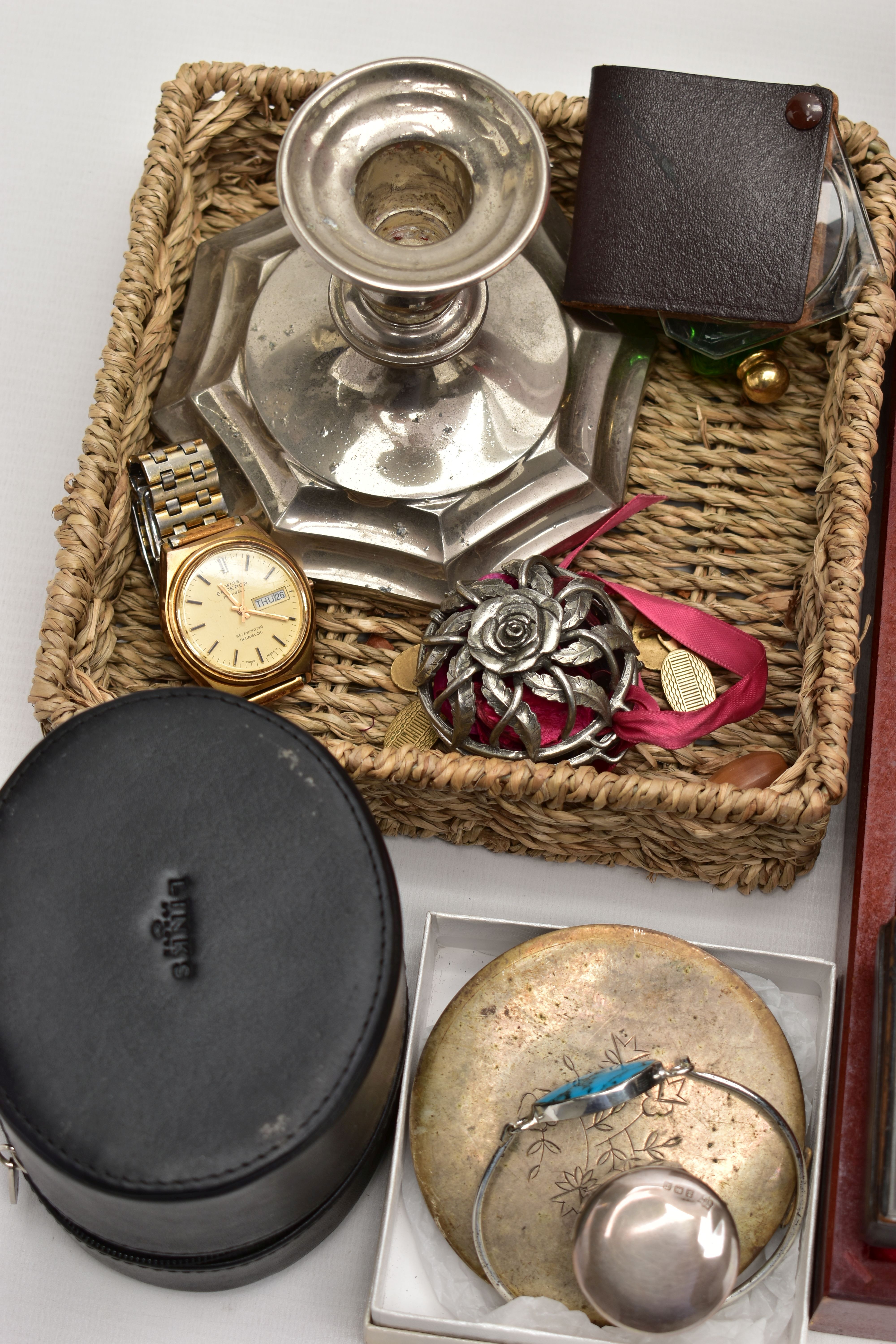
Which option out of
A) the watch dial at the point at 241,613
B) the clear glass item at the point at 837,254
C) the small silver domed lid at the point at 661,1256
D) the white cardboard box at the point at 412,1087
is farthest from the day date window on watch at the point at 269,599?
the small silver domed lid at the point at 661,1256

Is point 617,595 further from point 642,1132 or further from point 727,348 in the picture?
point 642,1132

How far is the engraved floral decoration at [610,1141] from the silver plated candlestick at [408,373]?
15.0 inches

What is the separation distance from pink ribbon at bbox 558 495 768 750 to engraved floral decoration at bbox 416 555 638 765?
20 millimetres

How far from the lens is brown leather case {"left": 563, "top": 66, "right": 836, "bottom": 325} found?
3.01 ft

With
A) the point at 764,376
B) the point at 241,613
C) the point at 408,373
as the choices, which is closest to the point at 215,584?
the point at 241,613

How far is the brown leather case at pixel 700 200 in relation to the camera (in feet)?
3.01

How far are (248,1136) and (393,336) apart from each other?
533 millimetres

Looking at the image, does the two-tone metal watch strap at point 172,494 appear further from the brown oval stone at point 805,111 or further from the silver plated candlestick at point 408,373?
the brown oval stone at point 805,111

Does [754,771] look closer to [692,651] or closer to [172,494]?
[692,651]

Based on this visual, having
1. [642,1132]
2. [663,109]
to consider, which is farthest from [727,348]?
[642,1132]

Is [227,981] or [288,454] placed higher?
[288,454]

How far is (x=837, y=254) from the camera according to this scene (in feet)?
3.05

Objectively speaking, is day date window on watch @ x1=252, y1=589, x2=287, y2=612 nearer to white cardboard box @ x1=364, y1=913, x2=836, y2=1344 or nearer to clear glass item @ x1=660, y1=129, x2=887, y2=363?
white cardboard box @ x1=364, y1=913, x2=836, y2=1344

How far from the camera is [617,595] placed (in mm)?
958
